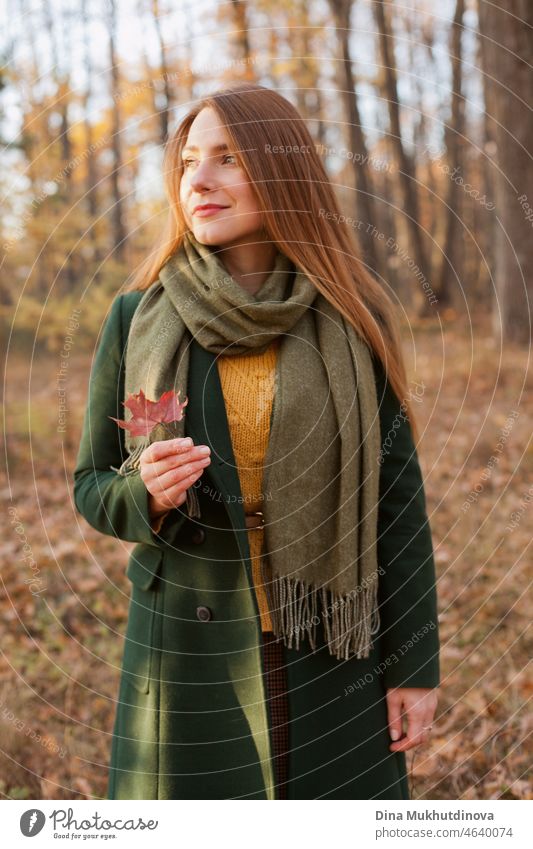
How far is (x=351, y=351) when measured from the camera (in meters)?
1.96

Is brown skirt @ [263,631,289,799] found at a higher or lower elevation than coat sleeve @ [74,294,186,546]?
lower

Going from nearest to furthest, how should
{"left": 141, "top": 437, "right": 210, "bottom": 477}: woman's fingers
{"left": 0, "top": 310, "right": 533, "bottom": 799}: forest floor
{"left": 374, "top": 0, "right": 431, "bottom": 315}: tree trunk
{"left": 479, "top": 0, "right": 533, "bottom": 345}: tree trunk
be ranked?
{"left": 141, "top": 437, "right": 210, "bottom": 477}: woman's fingers → {"left": 0, "top": 310, "right": 533, "bottom": 799}: forest floor → {"left": 479, "top": 0, "right": 533, "bottom": 345}: tree trunk → {"left": 374, "top": 0, "right": 431, "bottom": 315}: tree trunk

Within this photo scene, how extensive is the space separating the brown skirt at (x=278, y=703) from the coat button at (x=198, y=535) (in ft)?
0.99

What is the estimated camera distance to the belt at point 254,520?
188 cm

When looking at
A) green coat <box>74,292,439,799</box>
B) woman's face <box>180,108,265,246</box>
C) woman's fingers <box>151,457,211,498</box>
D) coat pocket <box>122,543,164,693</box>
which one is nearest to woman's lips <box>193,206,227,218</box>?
woman's face <box>180,108,265,246</box>

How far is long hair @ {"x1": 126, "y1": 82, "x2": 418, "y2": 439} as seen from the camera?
186 centimetres

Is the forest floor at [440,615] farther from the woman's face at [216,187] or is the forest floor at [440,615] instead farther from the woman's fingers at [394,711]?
the woman's face at [216,187]

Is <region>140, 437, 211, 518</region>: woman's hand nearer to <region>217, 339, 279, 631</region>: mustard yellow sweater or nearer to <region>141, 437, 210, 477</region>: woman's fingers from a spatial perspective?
<region>141, 437, 210, 477</region>: woman's fingers

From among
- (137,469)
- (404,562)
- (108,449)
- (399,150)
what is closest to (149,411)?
(137,469)

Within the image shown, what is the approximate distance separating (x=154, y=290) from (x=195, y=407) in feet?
1.14

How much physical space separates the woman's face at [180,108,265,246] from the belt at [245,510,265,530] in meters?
0.68

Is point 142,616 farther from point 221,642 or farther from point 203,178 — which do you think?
point 203,178
